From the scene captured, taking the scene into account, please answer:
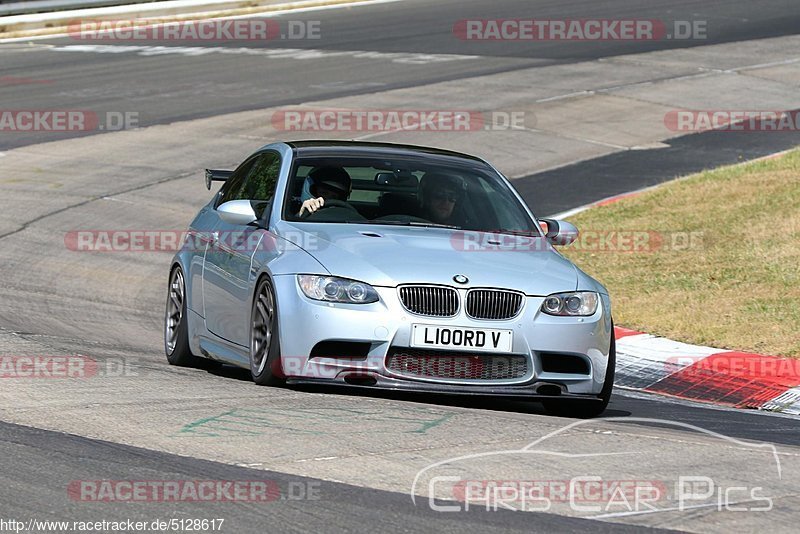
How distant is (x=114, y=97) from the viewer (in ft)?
83.8

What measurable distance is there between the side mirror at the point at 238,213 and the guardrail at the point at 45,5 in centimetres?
2574

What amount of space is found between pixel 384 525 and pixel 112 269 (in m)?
9.84

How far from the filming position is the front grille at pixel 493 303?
8.04m

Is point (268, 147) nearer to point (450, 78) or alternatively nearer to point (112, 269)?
point (112, 269)

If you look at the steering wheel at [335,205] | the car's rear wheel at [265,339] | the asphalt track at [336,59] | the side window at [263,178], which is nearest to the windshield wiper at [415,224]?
the steering wheel at [335,205]

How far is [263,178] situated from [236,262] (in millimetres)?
911

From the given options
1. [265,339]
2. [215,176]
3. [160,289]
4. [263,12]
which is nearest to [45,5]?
[263,12]

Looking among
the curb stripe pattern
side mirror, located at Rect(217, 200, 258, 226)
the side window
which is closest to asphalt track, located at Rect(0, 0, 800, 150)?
the side window

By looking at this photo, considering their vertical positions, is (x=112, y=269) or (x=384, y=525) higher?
(x=384, y=525)

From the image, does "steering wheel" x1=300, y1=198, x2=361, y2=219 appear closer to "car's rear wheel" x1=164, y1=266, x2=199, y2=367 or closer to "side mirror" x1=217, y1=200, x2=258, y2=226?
"side mirror" x1=217, y1=200, x2=258, y2=226

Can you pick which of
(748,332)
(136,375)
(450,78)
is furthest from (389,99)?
(136,375)

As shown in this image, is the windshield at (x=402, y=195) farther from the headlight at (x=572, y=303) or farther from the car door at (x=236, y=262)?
the headlight at (x=572, y=303)

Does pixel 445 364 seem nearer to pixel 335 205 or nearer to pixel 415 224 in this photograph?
pixel 415 224

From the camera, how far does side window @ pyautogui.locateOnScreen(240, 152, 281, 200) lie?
9562mm
